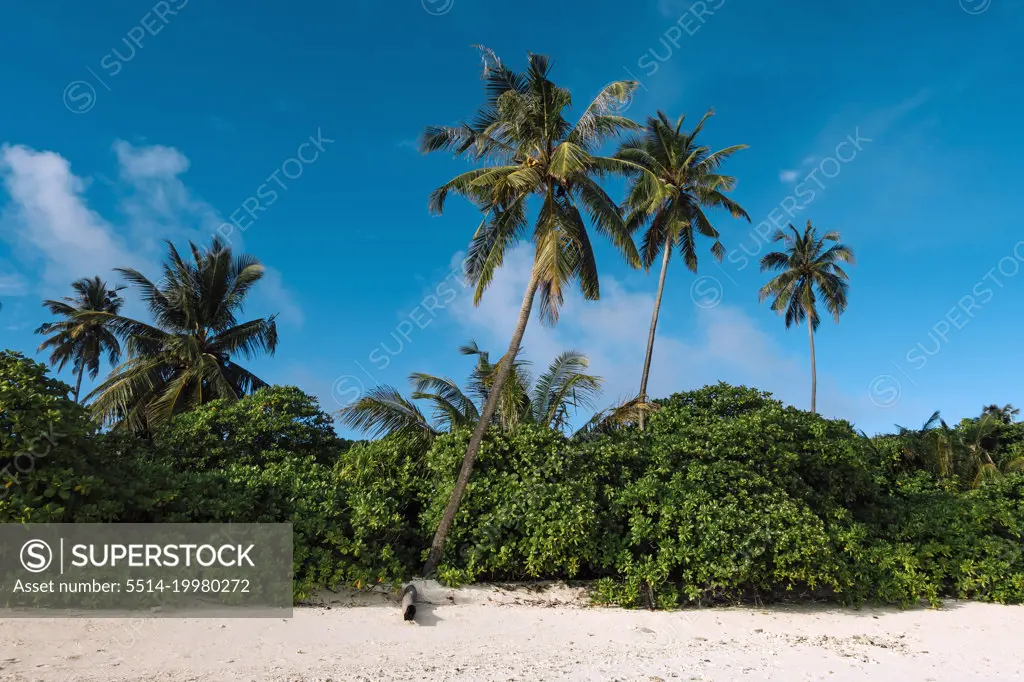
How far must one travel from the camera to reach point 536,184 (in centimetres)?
1239

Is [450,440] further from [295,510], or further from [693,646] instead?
[693,646]

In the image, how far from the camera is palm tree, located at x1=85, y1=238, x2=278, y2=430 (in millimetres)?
18484

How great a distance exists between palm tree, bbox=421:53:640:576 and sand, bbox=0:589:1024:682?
9.64ft

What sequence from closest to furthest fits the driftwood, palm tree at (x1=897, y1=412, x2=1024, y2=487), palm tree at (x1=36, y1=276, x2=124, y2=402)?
the driftwood → palm tree at (x1=897, y1=412, x2=1024, y2=487) → palm tree at (x1=36, y1=276, x2=124, y2=402)

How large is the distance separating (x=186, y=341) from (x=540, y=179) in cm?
1323

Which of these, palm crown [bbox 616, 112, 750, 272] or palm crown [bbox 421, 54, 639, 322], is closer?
palm crown [bbox 421, 54, 639, 322]

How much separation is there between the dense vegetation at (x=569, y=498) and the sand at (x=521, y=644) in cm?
58

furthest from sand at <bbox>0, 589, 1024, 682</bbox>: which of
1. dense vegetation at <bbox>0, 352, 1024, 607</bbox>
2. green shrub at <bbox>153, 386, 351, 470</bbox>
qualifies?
green shrub at <bbox>153, 386, 351, 470</bbox>

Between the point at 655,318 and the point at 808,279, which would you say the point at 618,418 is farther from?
the point at 808,279

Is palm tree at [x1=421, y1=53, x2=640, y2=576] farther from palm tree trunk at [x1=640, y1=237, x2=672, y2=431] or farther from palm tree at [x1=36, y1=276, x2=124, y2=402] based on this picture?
palm tree at [x1=36, y1=276, x2=124, y2=402]

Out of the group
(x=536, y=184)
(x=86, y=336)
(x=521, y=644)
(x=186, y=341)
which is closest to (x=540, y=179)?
(x=536, y=184)

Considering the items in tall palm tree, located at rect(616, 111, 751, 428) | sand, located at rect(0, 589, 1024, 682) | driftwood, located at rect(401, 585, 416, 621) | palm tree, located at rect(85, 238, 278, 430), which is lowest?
sand, located at rect(0, 589, 1024, 682)

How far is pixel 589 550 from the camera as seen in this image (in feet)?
34.9

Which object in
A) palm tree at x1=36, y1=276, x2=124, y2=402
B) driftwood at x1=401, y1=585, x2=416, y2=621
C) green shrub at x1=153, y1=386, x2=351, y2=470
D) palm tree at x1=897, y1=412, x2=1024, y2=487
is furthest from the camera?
palm tree at x1=36, y1=276, x2=124, y2=402
